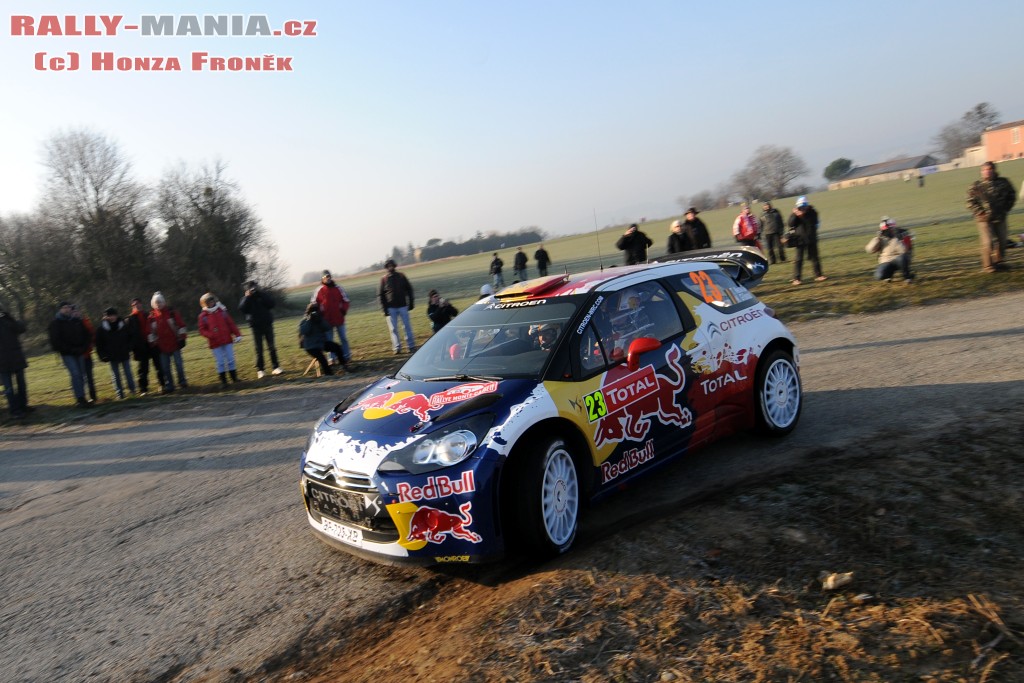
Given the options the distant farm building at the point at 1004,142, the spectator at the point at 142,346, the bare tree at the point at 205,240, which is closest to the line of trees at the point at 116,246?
the bare tree at the point at 205,240

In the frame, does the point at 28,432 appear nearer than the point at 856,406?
No

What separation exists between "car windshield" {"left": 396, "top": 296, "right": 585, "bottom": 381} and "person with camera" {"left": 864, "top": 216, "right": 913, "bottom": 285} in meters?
13.0

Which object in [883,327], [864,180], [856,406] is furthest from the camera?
[864,180]

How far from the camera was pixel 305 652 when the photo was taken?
4.00m

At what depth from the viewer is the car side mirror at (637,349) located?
17.2 feet

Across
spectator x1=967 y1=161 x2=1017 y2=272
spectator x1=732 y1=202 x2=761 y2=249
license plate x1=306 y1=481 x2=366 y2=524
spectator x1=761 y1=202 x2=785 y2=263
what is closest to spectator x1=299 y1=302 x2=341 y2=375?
license plate x1=306 y1=481 x2=366 y2=524

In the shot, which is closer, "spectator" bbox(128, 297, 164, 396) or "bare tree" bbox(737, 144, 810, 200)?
"spectator" bbox(128, 297, 164, 396)

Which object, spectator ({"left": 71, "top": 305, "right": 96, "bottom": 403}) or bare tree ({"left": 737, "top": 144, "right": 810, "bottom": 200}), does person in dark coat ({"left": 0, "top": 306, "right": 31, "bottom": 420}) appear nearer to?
spectator ({"left": 71, "top": 305, "right": 96, "bottom": 403})

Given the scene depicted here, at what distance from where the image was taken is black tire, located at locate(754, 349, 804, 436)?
21.0ft

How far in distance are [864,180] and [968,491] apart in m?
135

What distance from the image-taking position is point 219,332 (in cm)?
1453

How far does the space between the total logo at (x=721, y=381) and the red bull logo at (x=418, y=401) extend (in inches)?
75.1

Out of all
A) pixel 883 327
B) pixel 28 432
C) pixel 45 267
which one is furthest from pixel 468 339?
A: pixel 45 267

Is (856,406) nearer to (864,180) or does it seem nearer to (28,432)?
(28,432)
